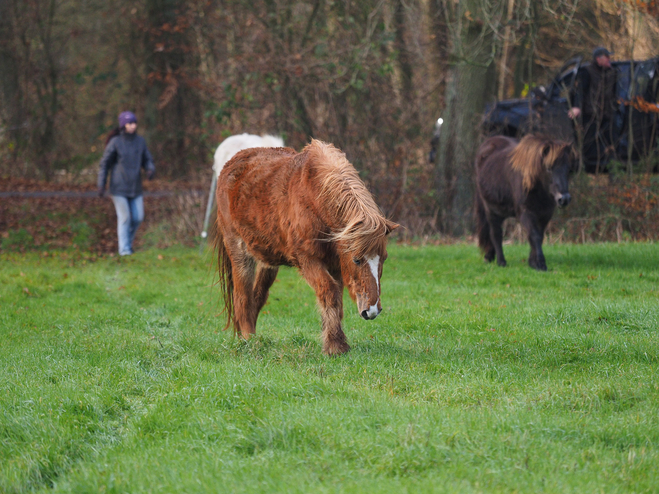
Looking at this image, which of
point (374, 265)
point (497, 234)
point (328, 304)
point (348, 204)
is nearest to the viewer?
point (374, 265)

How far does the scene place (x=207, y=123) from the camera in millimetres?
18609

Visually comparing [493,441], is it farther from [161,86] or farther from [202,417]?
[161,86]

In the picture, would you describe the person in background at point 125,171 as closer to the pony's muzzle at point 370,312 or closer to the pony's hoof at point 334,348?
the pony's hoof at point 334,348

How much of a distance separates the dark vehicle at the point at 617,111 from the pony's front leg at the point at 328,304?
8663 mm

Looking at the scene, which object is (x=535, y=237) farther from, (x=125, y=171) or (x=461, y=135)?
(x=125, y=171)

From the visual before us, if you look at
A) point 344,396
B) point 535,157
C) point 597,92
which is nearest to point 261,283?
point 344,396

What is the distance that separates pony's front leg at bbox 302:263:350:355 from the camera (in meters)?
5.95

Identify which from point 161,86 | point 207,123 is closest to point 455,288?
point 207,123

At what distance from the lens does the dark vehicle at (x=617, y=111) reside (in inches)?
540

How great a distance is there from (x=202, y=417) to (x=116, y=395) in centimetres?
97

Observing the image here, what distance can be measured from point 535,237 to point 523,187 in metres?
0.77

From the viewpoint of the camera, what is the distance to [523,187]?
10766 mm

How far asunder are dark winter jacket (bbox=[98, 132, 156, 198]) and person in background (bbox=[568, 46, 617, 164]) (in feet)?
27.3

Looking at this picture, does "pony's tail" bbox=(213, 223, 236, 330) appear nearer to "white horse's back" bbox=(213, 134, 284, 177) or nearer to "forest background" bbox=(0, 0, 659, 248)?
"white horse's back" bbox=(213, 134, 284, 177)
